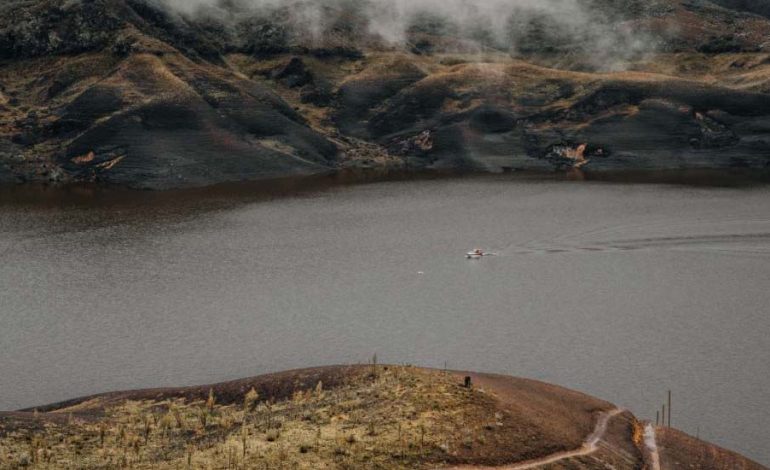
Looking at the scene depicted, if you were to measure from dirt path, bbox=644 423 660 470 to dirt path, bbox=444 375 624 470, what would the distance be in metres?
0.80

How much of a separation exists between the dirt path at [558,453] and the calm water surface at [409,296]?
7.98 meters

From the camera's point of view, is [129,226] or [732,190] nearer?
[129,226]

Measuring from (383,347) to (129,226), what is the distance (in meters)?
71.5

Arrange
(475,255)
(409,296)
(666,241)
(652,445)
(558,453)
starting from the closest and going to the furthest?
(558,453)
(652,445)
(409,296)
(475,255)
(666,241)

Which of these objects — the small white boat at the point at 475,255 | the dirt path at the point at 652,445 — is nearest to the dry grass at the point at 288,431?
the dirt path at the point at 652,445

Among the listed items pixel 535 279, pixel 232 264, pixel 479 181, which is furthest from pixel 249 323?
pixel 479 181

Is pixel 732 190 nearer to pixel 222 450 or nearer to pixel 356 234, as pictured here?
pixel 356 234

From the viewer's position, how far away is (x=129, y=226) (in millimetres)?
139125

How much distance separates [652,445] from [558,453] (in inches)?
331

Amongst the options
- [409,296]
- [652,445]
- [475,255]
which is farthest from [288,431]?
[475,255]

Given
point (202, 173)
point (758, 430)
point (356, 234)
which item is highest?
point (202, 173)

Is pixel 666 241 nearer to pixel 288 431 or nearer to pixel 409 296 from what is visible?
pixel 409 296

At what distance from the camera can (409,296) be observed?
9694cm

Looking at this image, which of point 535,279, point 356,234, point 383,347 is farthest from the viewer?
point 356,234
